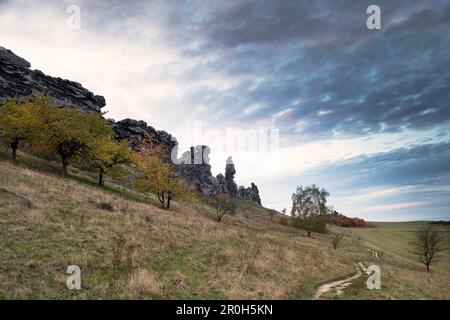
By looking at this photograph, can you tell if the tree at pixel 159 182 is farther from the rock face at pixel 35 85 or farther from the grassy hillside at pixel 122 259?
the rock face at pixel 35 85

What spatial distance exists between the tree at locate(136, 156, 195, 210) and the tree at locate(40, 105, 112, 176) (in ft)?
26.7

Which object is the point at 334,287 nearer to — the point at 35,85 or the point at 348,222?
the point at 35,85

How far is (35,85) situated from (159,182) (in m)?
70.5

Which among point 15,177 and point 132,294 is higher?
point 15,177

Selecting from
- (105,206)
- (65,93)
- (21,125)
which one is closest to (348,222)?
(65,93)

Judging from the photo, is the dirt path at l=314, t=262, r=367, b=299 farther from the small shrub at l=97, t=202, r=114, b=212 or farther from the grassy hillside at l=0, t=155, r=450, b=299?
the small shrub at l=97, t=202, r=114, b=212

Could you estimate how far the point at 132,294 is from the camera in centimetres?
1132

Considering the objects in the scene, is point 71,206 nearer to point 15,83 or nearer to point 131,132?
point 15,83

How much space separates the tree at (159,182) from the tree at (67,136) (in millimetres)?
8145

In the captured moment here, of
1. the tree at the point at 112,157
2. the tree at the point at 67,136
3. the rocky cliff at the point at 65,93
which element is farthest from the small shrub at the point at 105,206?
the rocky cliff at the point at 65,93

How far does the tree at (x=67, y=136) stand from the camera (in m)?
41.3

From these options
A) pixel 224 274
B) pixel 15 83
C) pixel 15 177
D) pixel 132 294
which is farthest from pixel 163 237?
pixel 15 83

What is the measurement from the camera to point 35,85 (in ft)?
305
